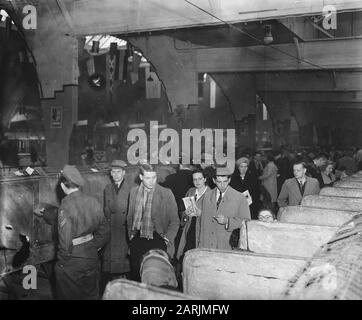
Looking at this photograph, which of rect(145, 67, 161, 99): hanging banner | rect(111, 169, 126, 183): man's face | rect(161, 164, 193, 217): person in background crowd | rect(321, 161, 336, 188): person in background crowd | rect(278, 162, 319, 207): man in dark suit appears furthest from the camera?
rect(145, 67, 161, 99): hanging banner

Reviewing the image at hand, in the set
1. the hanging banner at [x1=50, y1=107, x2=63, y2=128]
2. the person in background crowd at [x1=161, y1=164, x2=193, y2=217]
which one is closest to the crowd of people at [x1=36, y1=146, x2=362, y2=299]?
the person in background crowd at [x1=161, y1=164, x2=193, y2=217]

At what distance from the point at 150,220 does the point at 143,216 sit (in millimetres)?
99

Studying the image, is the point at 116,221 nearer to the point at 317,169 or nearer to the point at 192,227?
the point at 192,227

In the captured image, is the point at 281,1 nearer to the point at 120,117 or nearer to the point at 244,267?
the point at 244,267

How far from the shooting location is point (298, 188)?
6.09 m

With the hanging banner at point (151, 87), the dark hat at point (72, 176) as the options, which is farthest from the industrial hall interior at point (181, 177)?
the hanging banner at point (151, 87)

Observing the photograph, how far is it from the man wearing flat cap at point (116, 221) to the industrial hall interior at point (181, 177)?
20 mm

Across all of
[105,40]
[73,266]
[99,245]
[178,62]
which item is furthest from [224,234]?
[105,40]

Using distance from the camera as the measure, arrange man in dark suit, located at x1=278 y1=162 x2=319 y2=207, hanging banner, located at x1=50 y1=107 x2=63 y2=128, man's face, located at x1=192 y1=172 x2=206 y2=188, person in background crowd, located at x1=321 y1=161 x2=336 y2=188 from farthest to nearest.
A: hanging banner, located at x1=50 y1=107 x2=63 y2=128
person in background crowd, located at x1=321 y1=161 x2=336 y2=188
man in dark suit, located at x1=278 y1=162 x2=319 y2=207
man's face, located at x1=192 y1=172 x2=206 y2=188

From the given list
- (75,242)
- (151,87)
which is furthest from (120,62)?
(75,242)

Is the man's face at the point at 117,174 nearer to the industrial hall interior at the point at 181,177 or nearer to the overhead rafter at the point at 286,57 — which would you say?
the industrial hall interior at the point at 181,177

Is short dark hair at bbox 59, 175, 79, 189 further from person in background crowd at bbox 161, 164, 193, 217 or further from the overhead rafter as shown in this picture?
the overhead rafter

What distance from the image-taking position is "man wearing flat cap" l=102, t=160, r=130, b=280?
5566mm

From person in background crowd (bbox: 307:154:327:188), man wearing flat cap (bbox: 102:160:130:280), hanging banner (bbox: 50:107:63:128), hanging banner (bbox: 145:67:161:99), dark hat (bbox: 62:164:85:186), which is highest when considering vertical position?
hanging banner (bbox: 145:67:161:99)
